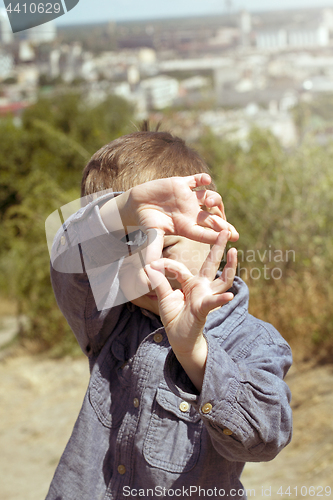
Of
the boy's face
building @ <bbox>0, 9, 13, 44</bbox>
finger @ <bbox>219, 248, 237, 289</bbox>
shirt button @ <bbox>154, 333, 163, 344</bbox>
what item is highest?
building @ <bbox>0, 9, 13, 44</bbox>

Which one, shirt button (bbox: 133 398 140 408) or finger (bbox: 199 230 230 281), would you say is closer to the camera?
finger (bbox: 199 230 230 281)

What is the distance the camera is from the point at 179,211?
0.69m

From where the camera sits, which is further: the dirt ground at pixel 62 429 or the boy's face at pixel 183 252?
the dirt ground at pixel 62 429

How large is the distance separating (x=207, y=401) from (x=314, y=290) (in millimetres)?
2222

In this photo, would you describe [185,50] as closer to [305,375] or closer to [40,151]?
[40,151]

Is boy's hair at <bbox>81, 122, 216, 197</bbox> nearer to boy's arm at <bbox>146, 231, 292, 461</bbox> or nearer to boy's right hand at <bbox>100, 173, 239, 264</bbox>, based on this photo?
boy's right hand at <bbox>100, 173, 239, 264</bbox>

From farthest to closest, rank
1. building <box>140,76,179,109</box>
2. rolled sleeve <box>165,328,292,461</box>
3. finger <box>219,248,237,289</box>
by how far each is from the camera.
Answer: building <box>140,76,179,109</box> < rolled sleeve <box>165,328,292,461</box> < finger <box>219,248,237,289</box>

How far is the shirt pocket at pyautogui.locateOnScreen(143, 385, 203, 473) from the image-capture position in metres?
0.82

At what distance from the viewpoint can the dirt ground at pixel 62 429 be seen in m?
2.03

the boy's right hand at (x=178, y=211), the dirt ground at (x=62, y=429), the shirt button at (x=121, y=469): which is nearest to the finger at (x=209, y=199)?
the boy's right hand at (x=178, y=211)

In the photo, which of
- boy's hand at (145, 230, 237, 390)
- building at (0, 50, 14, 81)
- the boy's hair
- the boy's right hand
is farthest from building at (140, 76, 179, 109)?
boy's hand at (145, 230, 237, 390)

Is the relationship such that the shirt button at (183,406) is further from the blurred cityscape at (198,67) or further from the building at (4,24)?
the blurred cityscape at (198,67)

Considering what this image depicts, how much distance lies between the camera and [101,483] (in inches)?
35.2

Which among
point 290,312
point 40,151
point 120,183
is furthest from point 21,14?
point 40,151
